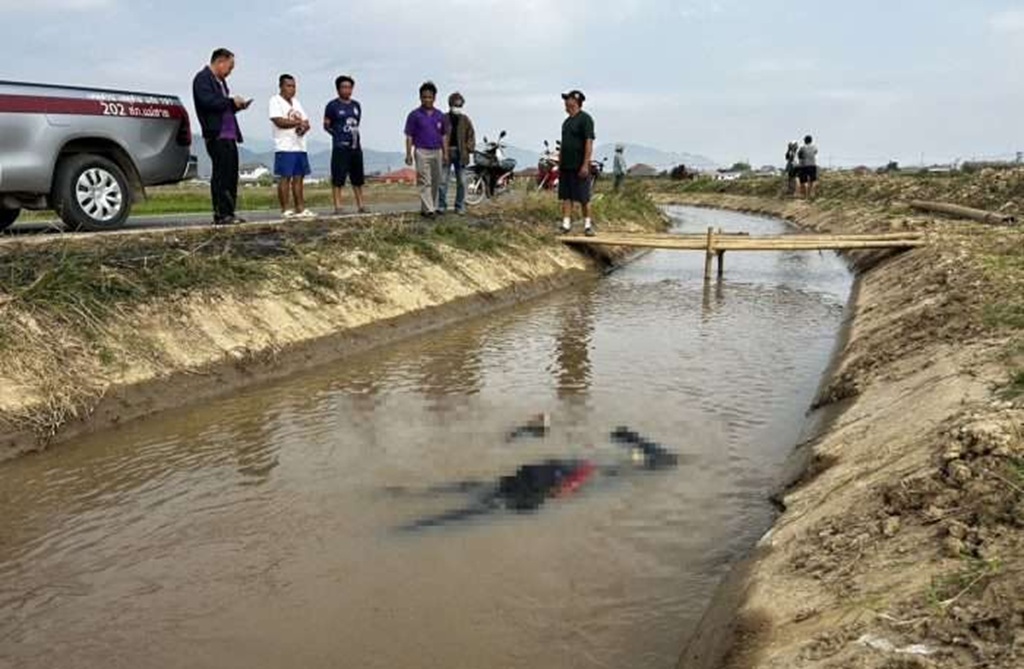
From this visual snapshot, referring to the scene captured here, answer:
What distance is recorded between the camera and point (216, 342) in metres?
6.70

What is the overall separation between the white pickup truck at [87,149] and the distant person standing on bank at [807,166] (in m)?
19.3

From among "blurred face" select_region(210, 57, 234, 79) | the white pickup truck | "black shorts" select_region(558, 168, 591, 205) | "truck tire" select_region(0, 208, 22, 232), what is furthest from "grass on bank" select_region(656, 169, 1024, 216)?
"truck tire" select_region(0, 208, 22, 232)

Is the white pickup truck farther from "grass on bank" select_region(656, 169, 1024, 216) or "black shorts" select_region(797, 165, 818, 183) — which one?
"black shorts" select_region(797, 165, 818, 183)

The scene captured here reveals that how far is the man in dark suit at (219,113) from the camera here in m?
→ 8.75

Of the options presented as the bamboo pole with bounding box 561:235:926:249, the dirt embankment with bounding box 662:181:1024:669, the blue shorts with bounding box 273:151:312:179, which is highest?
the blue shorts with bounding box 273:151:312:179

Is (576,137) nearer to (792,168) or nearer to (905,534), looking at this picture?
(905,534)

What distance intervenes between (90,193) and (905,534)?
821cm

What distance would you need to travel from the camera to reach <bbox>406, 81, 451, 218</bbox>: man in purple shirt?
1132 cm

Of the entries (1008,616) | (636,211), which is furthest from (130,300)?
(636,211)

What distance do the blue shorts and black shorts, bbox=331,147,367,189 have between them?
3.20ft

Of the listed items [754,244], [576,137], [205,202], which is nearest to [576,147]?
[576,137]

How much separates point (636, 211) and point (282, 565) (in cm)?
1785

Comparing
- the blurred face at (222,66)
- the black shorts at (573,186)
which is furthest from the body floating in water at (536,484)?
the black shorts at (573,186)

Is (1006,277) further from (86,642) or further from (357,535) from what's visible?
(86,642)
